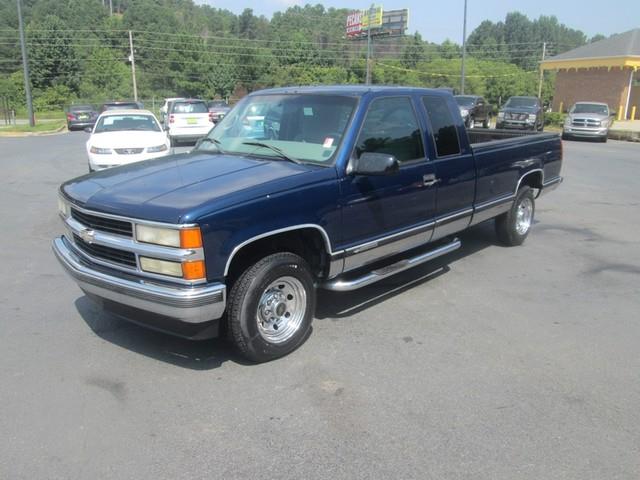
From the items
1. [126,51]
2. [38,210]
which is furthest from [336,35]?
[38,210]

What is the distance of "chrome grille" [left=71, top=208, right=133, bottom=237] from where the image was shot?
375 cm

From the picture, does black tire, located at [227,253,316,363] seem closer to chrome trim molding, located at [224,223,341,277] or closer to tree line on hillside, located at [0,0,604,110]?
chrome trim molding, located at [224,223,341,277]

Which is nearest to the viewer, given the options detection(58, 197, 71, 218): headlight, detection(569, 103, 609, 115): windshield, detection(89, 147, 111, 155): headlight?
detection(58, 197, 71, 218): headlight

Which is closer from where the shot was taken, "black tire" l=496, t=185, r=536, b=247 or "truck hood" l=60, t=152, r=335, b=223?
"truck hood" l=60, t=152, r=335, b=223

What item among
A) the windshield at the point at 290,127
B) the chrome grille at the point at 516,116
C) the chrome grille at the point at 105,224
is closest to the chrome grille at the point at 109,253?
the chrome grille at the point at 105,224

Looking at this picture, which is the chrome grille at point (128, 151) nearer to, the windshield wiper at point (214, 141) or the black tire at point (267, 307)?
the windshield wiper at point (214, 141)

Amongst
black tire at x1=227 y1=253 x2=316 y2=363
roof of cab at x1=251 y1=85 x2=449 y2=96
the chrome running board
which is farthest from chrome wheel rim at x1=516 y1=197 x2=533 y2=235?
black tire at x1=227 y1=253 x2=316 y2=363

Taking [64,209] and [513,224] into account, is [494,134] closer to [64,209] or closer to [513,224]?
[513,224]

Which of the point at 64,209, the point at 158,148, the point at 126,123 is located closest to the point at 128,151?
the point at 158,148

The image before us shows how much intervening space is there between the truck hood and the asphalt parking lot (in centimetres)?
117

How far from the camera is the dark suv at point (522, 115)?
83.1 ft

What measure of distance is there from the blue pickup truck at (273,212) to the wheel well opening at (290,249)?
11 millimetres

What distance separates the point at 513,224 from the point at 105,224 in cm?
512

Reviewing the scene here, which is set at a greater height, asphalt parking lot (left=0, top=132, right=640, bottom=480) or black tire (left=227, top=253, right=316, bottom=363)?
black tire (left=227, top=253, right=316, bottom=363)
